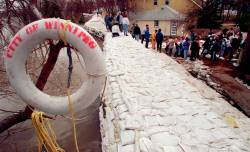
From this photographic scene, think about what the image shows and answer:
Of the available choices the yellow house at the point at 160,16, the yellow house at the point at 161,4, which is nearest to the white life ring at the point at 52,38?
the yellow house at the point at 160,16

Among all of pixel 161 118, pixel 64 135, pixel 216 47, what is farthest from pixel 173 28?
pixel 161 118

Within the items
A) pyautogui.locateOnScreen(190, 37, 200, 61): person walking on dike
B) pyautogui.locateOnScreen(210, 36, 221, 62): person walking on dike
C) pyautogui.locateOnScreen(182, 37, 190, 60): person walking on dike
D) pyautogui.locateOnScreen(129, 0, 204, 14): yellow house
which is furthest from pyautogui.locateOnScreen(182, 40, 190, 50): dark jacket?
pyautogui.locateOnScreen(129, 0, 204, 14): yellow house

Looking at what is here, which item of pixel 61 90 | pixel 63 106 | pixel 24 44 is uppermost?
pixel 24 44

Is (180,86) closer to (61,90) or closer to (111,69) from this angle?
(111,69)

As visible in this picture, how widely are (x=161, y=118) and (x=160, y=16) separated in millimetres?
30448

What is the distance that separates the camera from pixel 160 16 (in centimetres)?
3462

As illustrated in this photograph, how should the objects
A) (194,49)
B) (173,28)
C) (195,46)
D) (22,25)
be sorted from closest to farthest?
1. (22,25)
2. (195,46)
3. (194,49)
4. (173,28)

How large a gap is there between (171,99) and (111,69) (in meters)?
3.31

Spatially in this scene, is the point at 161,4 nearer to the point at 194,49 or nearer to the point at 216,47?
the point at 194,49

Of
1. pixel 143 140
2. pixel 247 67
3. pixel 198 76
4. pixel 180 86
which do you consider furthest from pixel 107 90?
pixel 247 67

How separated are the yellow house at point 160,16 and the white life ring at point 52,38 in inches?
1186

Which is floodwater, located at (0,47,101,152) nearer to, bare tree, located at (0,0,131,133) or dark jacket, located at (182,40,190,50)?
bare tree, located at (0,0,131,133)

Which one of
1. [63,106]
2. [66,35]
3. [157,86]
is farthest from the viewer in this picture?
[157,86]

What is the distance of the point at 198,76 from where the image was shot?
41.3 feet
